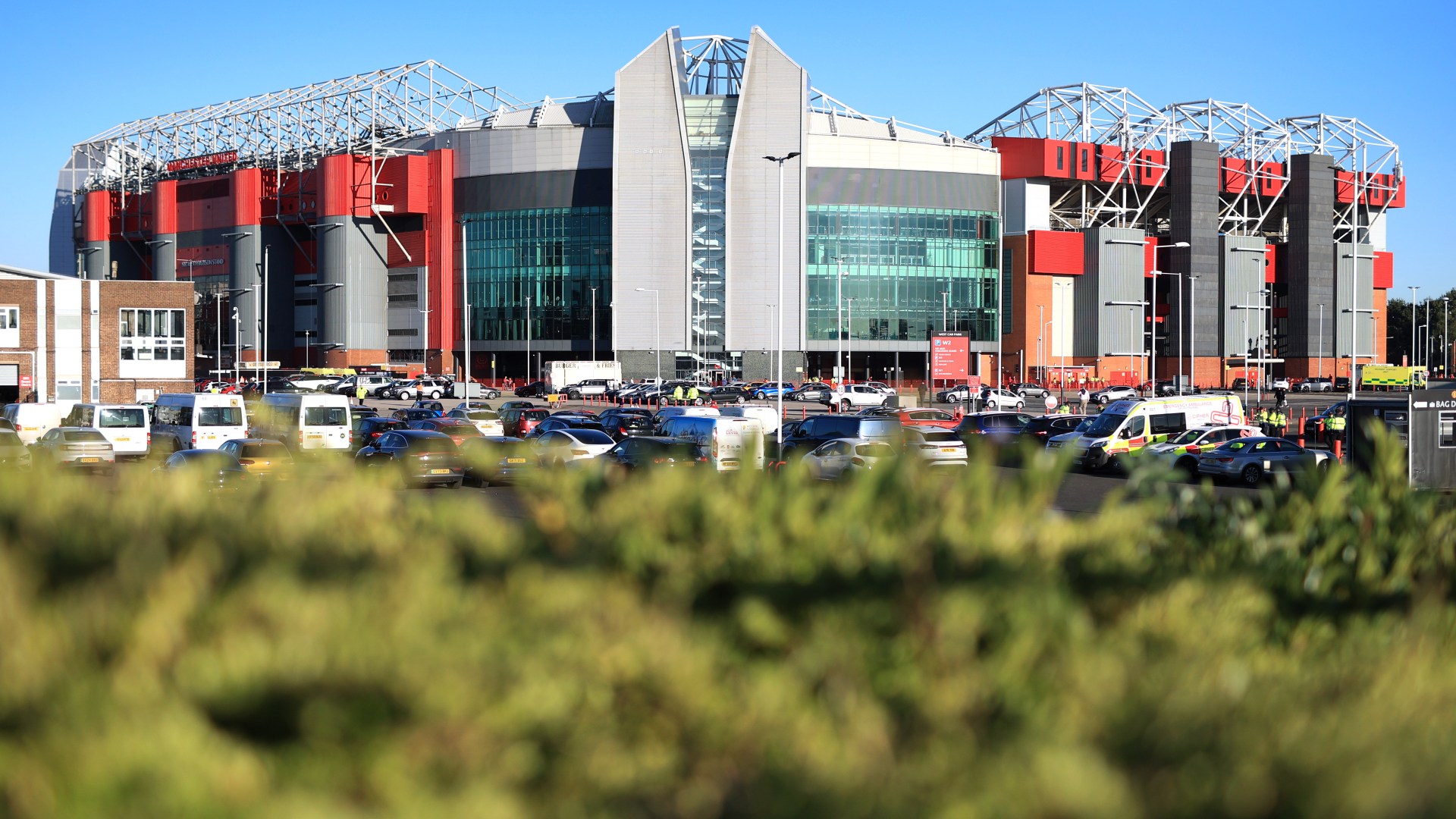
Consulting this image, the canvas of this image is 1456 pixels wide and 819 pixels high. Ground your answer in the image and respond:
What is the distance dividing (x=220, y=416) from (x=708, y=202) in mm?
71800

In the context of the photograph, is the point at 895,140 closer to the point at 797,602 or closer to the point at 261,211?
the point at 261,211

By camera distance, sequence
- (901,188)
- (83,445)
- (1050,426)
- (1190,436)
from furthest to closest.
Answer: (901,188)
(1050,426)
(1190,436)
(83,445)

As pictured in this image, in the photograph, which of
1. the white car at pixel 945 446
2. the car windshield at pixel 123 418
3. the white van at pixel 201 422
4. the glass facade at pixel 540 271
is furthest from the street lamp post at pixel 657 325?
the white car at pixel 945 446

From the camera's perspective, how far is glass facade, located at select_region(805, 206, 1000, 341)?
4348 inches

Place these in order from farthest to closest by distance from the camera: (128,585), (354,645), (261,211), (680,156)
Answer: (261,211)
(680,156)
(128,585)
(354,645)

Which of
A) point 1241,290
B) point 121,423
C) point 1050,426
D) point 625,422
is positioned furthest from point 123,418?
point 1241,290

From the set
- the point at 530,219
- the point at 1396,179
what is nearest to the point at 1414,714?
the point at 530,219

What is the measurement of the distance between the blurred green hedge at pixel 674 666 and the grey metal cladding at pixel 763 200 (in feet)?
324

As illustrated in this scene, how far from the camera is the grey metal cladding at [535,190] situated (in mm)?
109938

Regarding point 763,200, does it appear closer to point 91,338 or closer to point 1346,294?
point 1346,294

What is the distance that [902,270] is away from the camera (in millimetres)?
112625

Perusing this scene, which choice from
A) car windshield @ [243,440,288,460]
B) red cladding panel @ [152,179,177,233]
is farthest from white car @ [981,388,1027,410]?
red cladding panel @ [152,179,177,233]

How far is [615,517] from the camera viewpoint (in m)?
4.86

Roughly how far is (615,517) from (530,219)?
4336 inches
